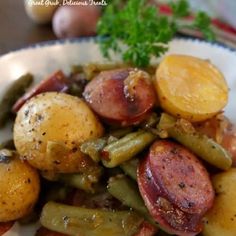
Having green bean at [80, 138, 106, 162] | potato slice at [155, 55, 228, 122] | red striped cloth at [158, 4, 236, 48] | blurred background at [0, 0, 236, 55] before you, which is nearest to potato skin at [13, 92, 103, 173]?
green bean at [80, 138, 106, 162]

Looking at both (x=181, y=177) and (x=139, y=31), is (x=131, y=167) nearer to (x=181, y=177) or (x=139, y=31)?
(x=181, y=177)

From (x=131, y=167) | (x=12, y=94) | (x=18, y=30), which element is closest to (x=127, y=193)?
(x=131, y=167)

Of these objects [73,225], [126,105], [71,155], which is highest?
[126,105]

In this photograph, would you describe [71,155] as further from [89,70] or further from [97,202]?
[89,70]

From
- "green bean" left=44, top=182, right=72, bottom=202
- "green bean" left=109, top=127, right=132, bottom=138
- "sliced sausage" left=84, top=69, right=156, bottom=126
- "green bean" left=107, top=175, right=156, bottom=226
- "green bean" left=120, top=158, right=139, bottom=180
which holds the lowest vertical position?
"green bean" left=44, top=182, right=72, bottom=202

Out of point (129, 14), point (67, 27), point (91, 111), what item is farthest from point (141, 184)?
point (67, 27)

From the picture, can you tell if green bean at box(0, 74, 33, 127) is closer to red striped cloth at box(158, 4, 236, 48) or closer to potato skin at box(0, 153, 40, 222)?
potato skin at box(0, 153, 40, 222)
